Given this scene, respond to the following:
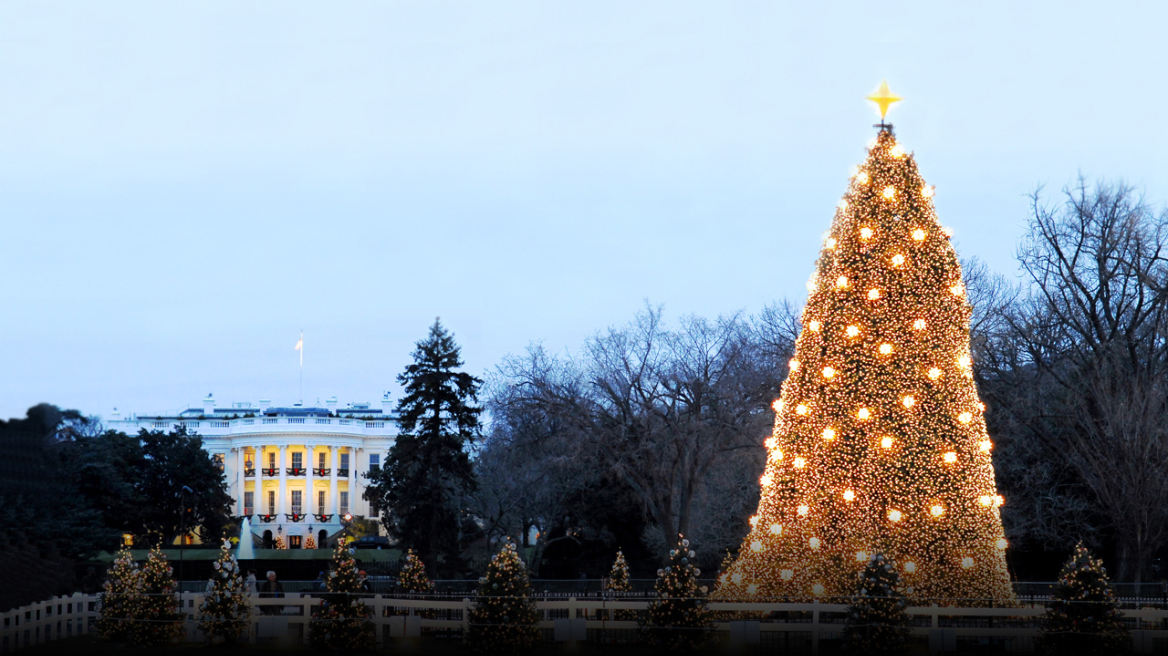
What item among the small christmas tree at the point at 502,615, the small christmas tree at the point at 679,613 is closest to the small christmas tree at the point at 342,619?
the small christmas tree at the point at 502,615

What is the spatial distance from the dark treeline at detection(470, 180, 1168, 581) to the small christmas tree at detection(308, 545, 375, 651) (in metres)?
21.3

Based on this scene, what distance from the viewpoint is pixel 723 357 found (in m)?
48.9

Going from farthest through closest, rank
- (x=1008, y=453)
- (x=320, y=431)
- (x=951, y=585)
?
(x=320, y=431) < (x=1008, y=453) < (x=951, y=585)

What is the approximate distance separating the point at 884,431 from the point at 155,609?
12.7 m

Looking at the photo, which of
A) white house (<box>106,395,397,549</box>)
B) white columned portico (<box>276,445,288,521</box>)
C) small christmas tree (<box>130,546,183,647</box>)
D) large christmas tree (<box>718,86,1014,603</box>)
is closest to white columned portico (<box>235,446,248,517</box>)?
white house (<box>106,395,397,549</box>)

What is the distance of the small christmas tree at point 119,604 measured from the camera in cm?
2309

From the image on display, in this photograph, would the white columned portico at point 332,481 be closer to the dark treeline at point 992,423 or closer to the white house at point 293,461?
the white house at point 293,461

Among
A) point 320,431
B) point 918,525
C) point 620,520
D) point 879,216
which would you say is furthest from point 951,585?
point 320,431

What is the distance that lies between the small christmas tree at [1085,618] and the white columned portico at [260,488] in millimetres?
94054

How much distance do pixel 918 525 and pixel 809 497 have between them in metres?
1.85

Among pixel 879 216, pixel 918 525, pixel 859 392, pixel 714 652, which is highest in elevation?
pixel 879 216

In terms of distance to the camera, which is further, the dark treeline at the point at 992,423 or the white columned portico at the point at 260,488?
the white columned portico at the point at 260,488

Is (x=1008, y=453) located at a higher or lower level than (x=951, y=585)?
higher

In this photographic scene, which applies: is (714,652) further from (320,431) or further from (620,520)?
(320,431)
